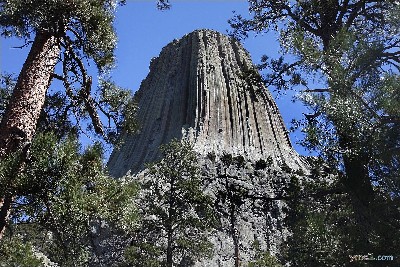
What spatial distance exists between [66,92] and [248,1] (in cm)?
715

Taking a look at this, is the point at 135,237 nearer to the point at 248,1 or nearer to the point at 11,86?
the point at 248,1

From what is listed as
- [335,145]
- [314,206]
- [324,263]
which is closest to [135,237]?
[314,206]

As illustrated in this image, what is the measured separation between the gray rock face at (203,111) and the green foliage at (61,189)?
34469 mm

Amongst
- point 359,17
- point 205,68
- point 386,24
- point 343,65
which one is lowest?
point 343,65

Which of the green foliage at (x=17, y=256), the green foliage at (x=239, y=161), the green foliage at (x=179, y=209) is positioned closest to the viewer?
the green foliage at (x=17, y=256)

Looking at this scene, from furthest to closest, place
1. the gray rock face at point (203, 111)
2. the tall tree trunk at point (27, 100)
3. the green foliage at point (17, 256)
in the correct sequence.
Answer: the gray rock face at point (203, 111) → the green foliage at point (17, 256) → the tall tree trunk at point (27, 100)

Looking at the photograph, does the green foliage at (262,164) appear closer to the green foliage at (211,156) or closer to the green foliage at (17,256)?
the green foliage at (211,156)

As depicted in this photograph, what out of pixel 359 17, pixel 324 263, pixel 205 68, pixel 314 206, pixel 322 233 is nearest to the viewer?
pixel 322 233

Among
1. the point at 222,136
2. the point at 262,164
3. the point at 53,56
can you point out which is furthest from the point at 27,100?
the point at 222,136

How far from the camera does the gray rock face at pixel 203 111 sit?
43.8 meters

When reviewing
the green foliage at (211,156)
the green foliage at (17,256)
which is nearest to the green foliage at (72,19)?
the green foliage at (17,256)

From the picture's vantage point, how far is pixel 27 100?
5.46 meters

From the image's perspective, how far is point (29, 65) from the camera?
5828 mm

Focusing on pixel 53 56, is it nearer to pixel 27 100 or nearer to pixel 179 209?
pixel 27 100
